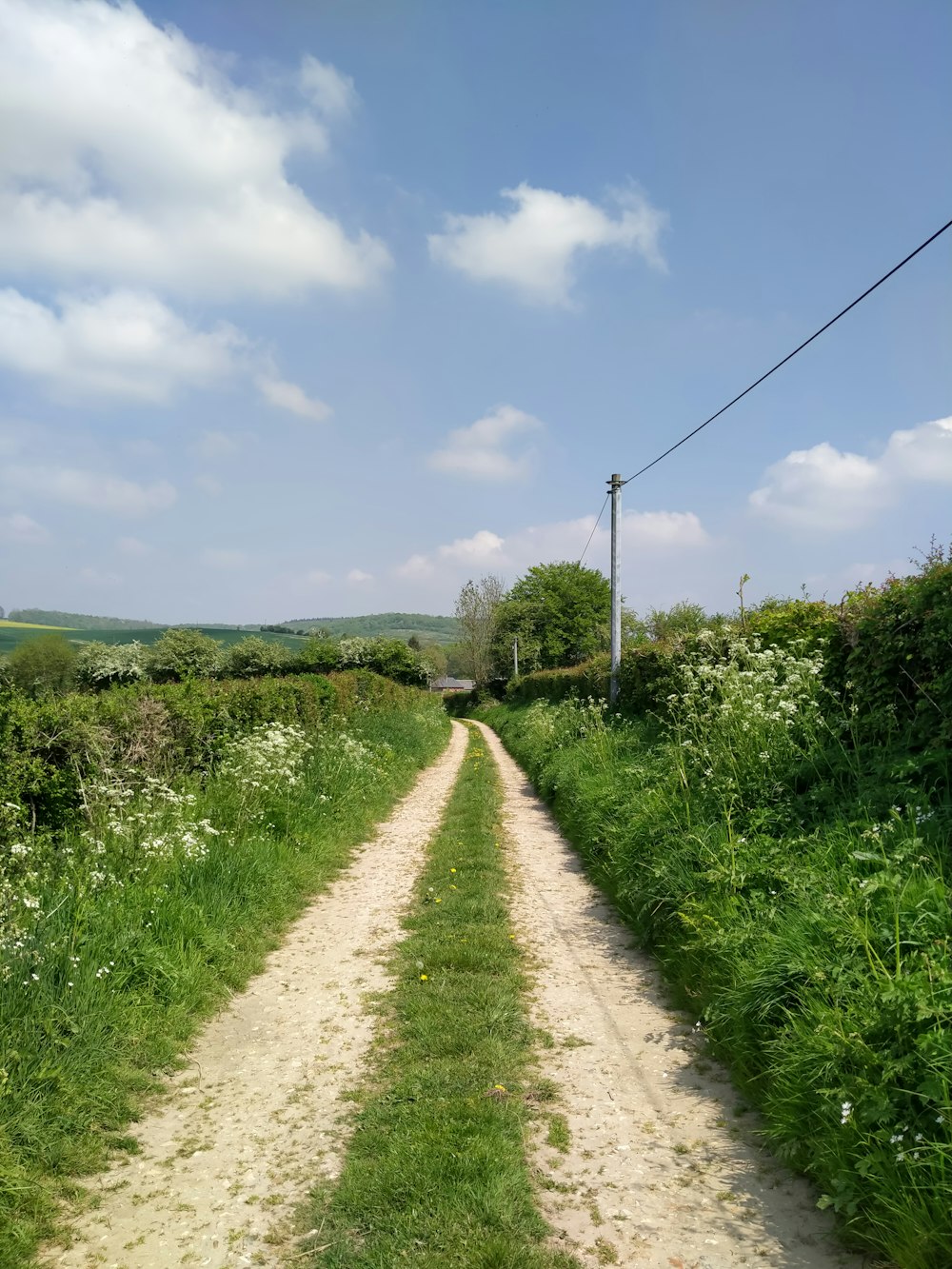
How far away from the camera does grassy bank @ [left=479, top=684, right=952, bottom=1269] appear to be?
275cm

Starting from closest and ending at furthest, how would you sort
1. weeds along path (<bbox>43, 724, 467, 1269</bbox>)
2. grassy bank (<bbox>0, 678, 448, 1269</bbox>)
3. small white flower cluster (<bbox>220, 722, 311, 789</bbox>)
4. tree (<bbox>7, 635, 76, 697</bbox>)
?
weeds along path (<bbox>43, 724, 467, 1269</bbox>) < grassy bank (<bbox>0, 678, 448, 1269</bbox>) < small white flower cluster (<bbox>220, 722, 311, 789</bbox>) < tree (<bbox>7, 635, 76, 697</bbox>)

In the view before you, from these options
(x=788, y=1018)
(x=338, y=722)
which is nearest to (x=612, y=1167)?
(x=788, y=1018)

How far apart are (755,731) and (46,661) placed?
69538mm

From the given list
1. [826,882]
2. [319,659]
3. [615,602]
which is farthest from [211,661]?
[826,882]

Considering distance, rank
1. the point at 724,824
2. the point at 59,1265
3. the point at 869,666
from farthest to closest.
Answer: the point at 869,666
the point at 724,824
the point at 59,1265

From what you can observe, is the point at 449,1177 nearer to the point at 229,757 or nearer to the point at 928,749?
the point at 928,749

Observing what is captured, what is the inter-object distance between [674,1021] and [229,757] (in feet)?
20.6

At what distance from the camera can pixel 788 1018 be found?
12.0ft

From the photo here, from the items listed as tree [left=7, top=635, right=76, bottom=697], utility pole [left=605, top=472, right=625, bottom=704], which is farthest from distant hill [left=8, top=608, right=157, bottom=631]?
utility pole [left=605, top=472, right=625, bottom=704]

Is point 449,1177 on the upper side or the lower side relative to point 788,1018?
lower

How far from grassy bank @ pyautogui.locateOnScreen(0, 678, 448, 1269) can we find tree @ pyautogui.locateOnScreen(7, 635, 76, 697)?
192ft

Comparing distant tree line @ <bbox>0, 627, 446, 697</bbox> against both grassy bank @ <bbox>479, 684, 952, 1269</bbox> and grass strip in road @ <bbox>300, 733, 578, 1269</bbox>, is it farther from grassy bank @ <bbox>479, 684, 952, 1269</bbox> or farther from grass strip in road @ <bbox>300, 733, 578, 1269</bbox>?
grass strip in road @ <bbox>300, 733, 578, 1269</bbox>

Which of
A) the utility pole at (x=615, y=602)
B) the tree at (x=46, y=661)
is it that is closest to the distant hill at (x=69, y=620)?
the tree at (x=46, y=661)

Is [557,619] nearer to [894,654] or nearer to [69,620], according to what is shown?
[894,654]
